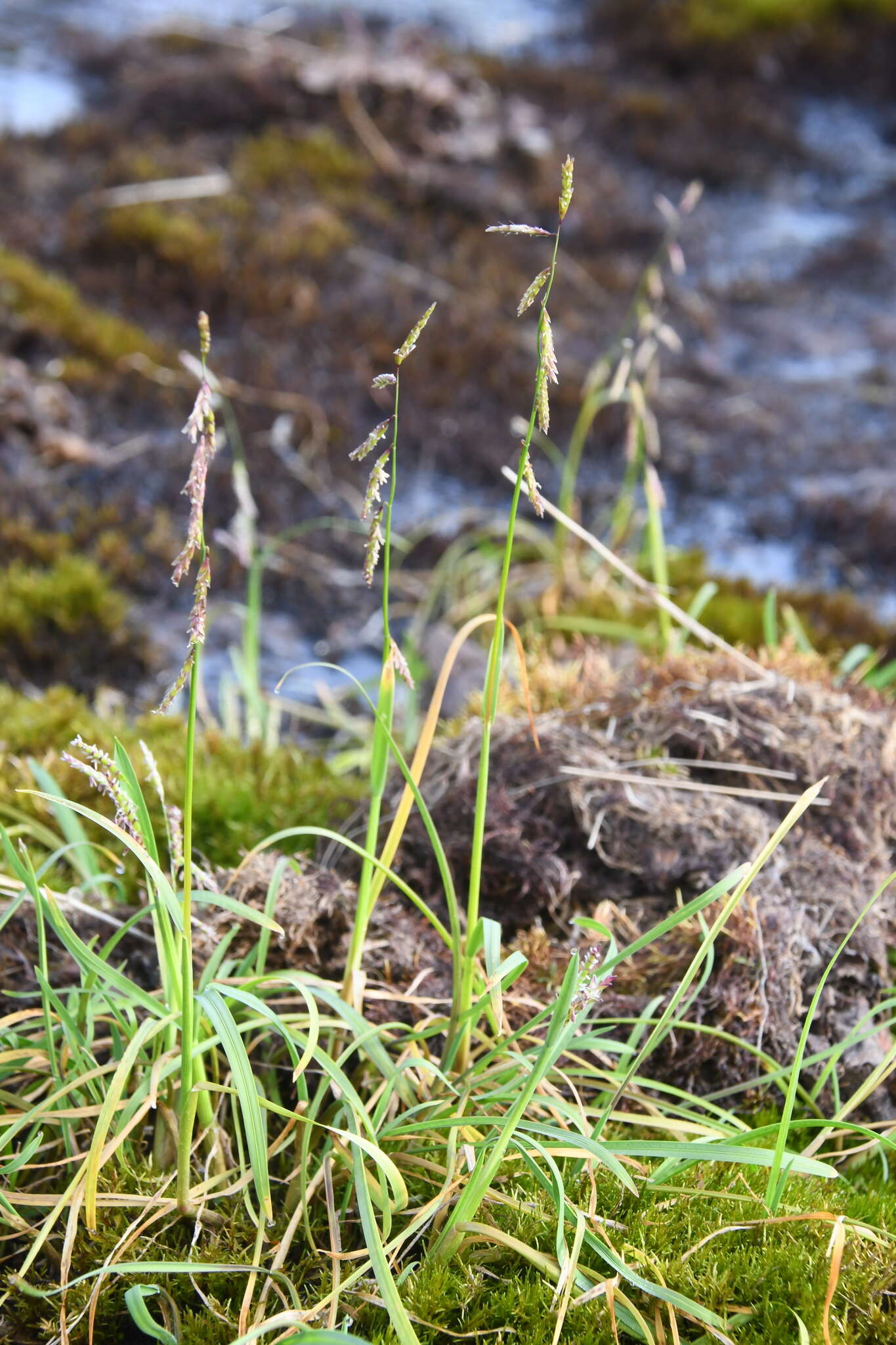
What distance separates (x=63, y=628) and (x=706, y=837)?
112 inches

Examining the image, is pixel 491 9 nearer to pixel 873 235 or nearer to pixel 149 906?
pixel 873 235

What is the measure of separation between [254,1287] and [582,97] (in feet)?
29.9

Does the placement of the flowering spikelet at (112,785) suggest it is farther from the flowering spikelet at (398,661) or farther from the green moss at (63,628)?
the green moss at (63,628)

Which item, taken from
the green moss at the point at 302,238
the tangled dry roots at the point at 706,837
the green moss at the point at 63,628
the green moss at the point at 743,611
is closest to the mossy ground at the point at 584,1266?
the tangled dry roots at the point at 706,837

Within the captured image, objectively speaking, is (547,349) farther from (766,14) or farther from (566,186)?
(766,14)

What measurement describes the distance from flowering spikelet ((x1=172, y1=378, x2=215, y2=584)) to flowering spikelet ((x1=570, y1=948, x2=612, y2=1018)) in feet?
2.65

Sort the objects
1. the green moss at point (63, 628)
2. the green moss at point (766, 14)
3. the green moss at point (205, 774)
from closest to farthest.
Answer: the green moss at point (205, 774)
the green moss at point (63, 628)
the green moss at point (766, 14)

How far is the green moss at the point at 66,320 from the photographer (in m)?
5.41

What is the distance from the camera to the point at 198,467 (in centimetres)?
121

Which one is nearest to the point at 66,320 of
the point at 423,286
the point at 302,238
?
the point at 302,238

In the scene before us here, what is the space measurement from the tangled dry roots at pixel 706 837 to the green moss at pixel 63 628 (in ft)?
6.84

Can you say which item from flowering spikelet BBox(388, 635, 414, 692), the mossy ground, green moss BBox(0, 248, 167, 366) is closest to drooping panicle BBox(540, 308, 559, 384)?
flowering spikelet BBox(388, 635, 414, 692)

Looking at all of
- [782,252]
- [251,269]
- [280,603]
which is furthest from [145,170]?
[782,252]

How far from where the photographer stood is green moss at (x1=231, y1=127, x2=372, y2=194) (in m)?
6.90
